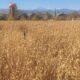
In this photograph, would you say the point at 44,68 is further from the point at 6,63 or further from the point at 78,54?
the point at 78,54

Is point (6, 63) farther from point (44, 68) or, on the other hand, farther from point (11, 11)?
point (11, 11)

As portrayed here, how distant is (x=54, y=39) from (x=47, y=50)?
127 centimetres

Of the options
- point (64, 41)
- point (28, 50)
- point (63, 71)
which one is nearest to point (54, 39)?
point (64, 41)

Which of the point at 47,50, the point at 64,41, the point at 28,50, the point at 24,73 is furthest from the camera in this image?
the point at 64,41

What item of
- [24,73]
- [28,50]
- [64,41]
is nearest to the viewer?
[24,73]

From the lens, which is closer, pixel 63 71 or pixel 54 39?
pixel 63 71

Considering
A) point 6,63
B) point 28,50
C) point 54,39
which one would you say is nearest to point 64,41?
point 54,39

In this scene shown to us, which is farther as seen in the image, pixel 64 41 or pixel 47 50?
pixel 64 41

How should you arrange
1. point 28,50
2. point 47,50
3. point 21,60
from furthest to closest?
point 47,50
point 28,50
point 21,60

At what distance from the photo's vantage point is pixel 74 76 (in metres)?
3.23

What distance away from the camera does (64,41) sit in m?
5.11

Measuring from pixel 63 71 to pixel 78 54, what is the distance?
0.63 m

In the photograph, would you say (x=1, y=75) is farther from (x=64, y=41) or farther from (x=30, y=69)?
(x=64, y=41)

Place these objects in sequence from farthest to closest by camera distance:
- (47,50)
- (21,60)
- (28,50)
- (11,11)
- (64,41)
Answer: (11,11)
(64,41)
(47,50)
(28,50)
(21,60)
